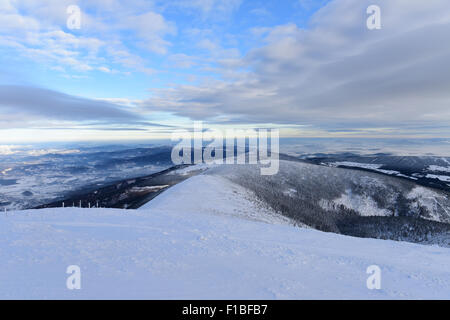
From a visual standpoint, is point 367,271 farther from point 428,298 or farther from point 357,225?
point 357,225

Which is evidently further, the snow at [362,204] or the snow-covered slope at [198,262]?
the snow at [362,204]

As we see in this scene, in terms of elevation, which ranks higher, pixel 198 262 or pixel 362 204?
pixel 198 262

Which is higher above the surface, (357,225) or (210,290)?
(210,290)

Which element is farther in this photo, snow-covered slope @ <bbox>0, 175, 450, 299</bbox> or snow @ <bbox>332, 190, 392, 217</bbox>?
snow @ <bbox>332, 190, 392, 217</bbox>

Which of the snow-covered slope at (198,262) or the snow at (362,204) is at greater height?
the snow-covered slope at (198,262)

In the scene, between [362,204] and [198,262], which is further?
[362,204]

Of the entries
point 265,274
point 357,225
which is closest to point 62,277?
point 265,274
